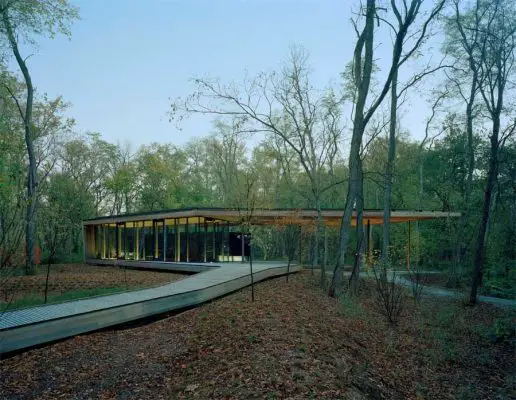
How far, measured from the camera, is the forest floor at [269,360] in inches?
176

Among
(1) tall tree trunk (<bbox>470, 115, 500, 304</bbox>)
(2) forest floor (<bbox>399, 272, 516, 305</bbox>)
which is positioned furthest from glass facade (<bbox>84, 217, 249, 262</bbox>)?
(1) tall tree trunk (<bbox>470, 115, 500, 304</bbox>)

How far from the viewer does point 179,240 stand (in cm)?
1933

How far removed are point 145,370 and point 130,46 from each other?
1363cm

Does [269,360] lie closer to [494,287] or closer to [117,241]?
[494,287]

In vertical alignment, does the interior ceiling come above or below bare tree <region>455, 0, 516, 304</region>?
below

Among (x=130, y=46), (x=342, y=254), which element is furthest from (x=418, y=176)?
(x=130, y=46)

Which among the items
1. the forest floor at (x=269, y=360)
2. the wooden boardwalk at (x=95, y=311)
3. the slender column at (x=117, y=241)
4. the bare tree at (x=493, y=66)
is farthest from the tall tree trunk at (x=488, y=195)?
the slender column at (x=117, y=241)

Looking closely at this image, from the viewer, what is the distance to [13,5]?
13.4m

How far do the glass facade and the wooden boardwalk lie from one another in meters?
8.73

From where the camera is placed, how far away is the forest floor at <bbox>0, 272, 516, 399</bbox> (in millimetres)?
4477

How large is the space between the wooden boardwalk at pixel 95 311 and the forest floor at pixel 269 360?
0.18 m

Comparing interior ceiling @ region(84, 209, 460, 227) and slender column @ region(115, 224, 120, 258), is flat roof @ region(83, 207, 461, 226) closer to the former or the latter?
interior ceiling @ region(84, 209, 460, 227)

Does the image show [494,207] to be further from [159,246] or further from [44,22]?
[44,22]

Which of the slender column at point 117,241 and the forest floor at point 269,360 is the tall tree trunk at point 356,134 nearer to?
the forest floor at point 269,360
